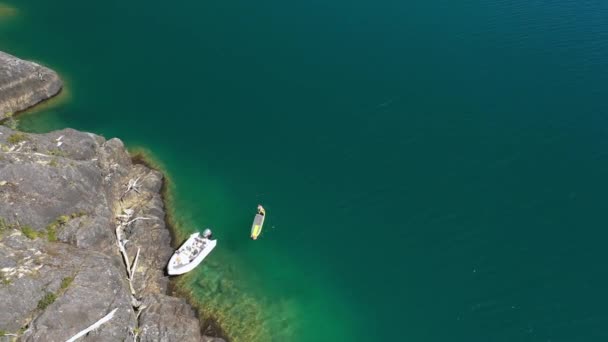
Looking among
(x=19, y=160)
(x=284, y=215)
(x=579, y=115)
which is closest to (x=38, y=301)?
(x=19, y=160)

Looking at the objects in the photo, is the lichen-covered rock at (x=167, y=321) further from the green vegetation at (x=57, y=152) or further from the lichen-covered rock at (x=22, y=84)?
the lichen-covered rock at (x=22, y=84)

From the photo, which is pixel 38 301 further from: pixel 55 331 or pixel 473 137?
pixel 473 137

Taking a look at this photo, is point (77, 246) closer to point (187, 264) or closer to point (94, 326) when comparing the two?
point (94, 326)

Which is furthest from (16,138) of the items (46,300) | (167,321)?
(167,321)

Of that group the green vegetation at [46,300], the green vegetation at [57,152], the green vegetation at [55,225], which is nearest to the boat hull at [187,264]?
the green vegetation at [55,225]

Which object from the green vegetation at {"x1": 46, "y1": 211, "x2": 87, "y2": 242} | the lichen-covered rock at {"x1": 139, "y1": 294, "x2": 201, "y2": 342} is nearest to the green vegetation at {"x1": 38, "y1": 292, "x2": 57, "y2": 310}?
the green vegetation at {"x1": 46, "y1": 211, "x2": 87, "y2": 242}

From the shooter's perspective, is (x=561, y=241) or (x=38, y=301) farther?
(x=561, y=241)
